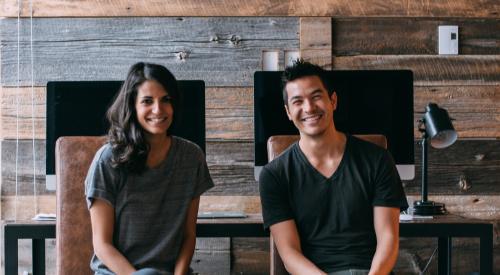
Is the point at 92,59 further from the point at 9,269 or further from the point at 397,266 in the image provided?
the point at 397,266

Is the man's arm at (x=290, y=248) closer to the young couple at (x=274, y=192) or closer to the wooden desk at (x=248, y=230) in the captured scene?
the young couple at (x=274, y=192)

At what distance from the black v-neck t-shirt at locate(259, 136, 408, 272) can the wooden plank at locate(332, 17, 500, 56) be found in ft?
3.77

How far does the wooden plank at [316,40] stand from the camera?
11.1 ft

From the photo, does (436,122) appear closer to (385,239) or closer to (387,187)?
(387,187)

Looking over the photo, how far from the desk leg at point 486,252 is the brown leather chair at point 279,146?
0.47m

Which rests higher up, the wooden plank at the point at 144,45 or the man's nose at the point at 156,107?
the wooden plank at the point at 144,45

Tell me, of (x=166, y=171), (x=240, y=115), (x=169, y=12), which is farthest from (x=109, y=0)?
(x=166, y=171)

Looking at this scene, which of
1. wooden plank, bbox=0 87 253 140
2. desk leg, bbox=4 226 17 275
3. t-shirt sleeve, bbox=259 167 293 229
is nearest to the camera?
t-shirt sleeve, bbox=259 167 293 229

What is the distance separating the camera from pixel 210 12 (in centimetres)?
338

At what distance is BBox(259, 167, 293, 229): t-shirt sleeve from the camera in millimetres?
2293

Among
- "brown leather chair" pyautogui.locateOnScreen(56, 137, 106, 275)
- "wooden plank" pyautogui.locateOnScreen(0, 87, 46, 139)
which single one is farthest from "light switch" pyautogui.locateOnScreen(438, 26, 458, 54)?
"wooden plank" pyautogui.locateOnScreen(0, 87, 46, 139)

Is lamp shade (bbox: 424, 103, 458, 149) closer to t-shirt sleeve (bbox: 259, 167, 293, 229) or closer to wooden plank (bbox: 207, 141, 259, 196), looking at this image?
t-shirt sleeve (bbox: 259, 167, 293, 229)

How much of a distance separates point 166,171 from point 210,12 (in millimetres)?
1267

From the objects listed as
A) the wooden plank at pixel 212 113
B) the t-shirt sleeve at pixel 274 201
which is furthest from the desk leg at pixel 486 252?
the wooden plank at pixel 212 113
